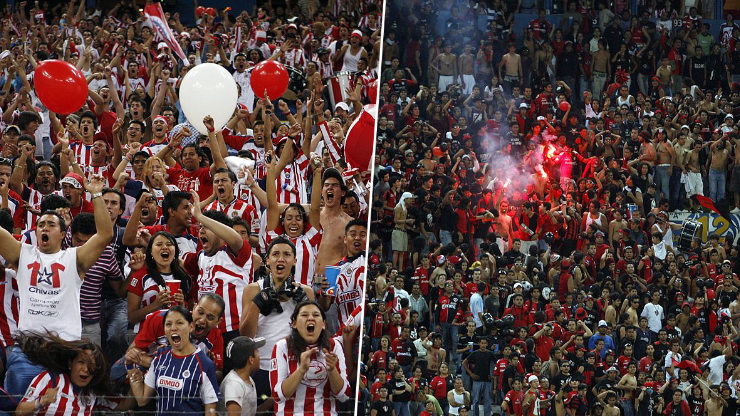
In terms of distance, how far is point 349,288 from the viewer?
4699 mm

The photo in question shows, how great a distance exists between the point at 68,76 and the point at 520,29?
3.56 meters

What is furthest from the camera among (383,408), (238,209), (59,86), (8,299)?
(59,86)

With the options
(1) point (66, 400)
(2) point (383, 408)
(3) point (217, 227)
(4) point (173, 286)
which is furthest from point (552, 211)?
(1) point (66, 400)

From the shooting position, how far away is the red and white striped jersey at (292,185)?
6.69 meters

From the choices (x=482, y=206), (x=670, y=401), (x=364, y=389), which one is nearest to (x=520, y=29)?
(x=482, y=206)

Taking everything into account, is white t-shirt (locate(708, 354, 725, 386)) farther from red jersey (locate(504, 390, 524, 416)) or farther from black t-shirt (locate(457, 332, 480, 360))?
black t-shirt (locate(457, 332, 480, 360))

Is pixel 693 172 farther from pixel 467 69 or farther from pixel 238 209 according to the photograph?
pixel 238 209

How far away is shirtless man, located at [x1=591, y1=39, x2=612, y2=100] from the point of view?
6.94m

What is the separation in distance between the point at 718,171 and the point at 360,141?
9.64ft

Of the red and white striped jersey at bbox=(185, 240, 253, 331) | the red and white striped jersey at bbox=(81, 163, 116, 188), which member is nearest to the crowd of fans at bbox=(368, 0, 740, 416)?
the red and white striped jersey at bbox=(185, 240, 253, 331)

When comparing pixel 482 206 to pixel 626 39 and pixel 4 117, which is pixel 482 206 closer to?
pixel 626 39

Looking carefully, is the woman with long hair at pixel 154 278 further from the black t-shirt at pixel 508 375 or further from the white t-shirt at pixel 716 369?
the white t-shirt at pixel 716 369

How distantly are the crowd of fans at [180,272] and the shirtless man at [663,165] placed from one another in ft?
7.49

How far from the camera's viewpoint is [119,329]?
4484 mm
